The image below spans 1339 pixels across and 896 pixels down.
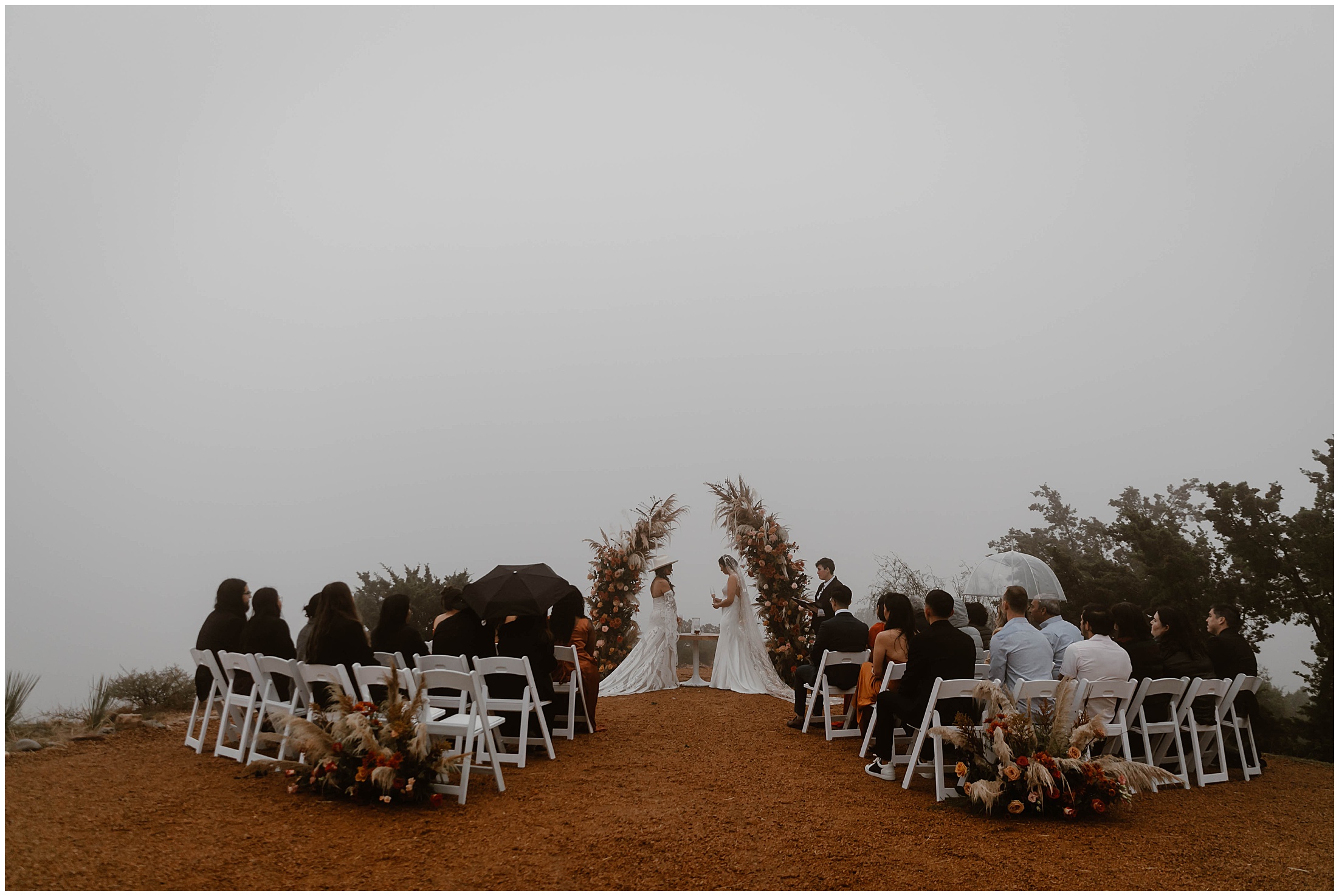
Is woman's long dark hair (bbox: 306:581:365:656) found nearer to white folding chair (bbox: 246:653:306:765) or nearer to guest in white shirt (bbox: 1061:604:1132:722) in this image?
white folding chair (bbox: 246:653:306:765)

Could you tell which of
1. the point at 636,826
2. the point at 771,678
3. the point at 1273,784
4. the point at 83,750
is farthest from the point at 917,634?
the point at 83,750

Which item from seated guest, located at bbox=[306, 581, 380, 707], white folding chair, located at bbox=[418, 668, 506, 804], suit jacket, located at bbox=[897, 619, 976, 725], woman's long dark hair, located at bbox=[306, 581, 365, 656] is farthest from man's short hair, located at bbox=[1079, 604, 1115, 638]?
woman's long dark hair, located at bbox=[306, 581, 365, 656]

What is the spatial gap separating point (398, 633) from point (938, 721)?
4.50 meters

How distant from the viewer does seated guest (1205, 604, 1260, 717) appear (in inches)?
266

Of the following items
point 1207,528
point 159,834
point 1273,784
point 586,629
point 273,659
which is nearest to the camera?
point 159,834

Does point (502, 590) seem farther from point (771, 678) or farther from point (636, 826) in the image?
point (771, 678)

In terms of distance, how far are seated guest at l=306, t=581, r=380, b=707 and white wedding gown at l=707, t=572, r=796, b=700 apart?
610 centimetres

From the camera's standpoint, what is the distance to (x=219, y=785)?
5.35 m

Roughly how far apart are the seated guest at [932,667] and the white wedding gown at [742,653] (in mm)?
5288

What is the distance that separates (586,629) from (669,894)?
4339 mm

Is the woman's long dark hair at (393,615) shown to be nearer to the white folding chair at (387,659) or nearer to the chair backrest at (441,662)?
the white folding chair at (387,659)

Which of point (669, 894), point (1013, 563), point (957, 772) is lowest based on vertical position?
point (669, 894)

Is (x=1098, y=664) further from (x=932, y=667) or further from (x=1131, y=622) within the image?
(x=932, y=667)

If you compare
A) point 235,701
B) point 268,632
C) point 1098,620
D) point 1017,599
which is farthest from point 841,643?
point 235,701
